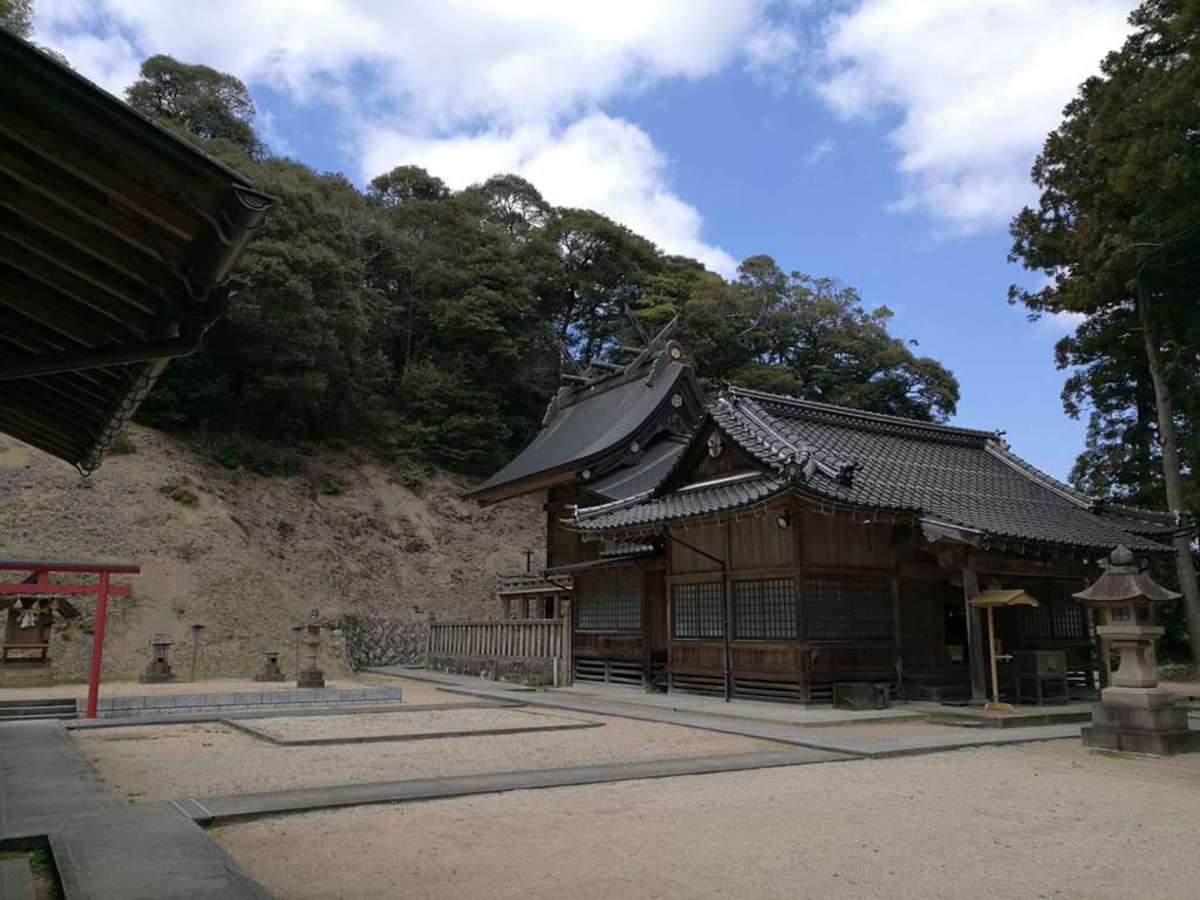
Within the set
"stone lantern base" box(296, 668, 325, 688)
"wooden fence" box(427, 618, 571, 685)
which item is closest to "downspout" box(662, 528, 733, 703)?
"wooden fence" box(427, 618, 571, 685)

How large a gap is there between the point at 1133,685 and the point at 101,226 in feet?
33.4

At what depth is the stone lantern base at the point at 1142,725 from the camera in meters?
8.57

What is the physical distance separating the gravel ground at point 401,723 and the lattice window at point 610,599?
4.28 m

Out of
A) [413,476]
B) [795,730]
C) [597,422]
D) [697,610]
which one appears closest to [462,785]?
[795,730]

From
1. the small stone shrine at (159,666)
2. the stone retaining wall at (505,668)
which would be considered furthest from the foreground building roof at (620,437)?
the small stone shrine at (159,666)

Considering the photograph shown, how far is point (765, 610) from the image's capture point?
13.5 metres

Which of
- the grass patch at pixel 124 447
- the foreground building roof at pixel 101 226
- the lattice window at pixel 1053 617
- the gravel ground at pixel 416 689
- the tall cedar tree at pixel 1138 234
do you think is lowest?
the gravel ground at pixel 416 689

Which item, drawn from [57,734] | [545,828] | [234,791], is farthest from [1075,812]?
[57,734]

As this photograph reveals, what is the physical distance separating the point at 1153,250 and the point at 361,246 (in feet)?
95.5

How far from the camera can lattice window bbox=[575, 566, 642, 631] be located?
17234 mm

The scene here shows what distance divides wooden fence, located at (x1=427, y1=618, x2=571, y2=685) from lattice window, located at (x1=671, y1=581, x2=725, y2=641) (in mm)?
3711

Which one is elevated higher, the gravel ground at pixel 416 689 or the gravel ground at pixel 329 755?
the gravel ground at pixel 329 755

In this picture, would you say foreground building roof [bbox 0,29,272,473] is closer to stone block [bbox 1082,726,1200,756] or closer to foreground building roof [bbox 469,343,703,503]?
stone block [bbox 1082,726,1200,756]

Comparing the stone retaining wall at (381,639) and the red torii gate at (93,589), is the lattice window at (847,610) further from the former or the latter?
the stone retaining wall at (381,639)
